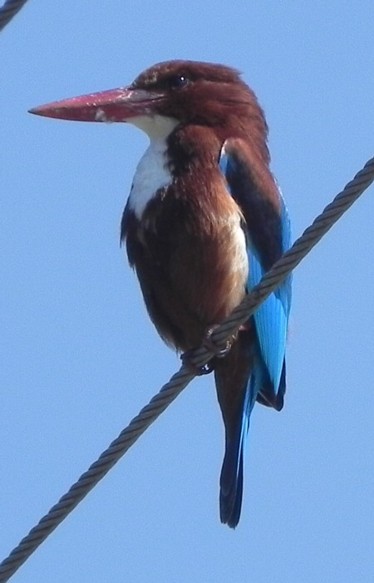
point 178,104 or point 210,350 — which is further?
point 178,104

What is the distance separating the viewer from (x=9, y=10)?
13.5 ft

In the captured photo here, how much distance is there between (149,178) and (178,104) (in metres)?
0.45

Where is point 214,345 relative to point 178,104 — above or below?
below

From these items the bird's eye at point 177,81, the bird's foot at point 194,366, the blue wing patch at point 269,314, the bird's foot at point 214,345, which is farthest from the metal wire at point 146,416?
the bird's eye at point 177,81

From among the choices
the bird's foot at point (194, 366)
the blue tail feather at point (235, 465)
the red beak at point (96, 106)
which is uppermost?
the red beak at point (96, 106)

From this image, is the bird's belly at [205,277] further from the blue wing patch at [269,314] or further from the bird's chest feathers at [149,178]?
the bird's chest feathers at [149,178]

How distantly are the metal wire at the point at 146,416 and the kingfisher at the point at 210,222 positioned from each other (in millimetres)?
1010

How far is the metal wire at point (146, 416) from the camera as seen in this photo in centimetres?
439

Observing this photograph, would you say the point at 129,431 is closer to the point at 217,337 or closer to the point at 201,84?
the point at 217,337

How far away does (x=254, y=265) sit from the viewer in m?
5.90

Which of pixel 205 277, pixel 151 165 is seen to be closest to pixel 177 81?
pixel 151 165

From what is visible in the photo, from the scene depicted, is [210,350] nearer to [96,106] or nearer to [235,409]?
[235,409]

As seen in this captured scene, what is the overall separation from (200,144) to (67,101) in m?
0.72

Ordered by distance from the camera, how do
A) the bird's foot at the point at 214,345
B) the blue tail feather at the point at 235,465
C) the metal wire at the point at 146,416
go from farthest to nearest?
the blue tail feather at the point at 235,465
the bird's foot at the point at 214,345
the metal wire at the point at 146,416
